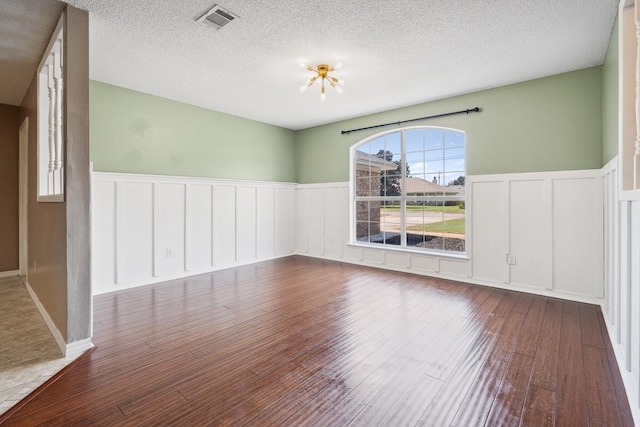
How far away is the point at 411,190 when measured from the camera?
5211 mm

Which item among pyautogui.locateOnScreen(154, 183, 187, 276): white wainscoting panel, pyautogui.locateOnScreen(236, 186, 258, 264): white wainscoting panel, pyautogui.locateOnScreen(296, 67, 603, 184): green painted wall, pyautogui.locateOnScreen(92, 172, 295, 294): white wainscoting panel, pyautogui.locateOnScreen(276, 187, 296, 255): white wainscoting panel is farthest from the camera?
pyautogui.locateOnScreen(276, 187, 296, 255): white wainscoting panel

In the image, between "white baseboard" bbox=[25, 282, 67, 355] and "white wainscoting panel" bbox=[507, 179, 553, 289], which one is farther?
"white wainscoting panel" bbox=[507, 179, 553, 289]

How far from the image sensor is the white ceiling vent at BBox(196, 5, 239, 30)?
250 centimetres

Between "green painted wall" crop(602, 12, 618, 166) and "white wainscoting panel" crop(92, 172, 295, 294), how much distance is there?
4.94m

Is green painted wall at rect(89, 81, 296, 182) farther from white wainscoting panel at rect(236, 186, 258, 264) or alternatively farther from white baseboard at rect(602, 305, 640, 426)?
white baseboard at rect(602, 305, 640, 426)

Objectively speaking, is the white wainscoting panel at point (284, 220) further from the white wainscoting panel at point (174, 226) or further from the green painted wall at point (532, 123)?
the green painted wall at point (532, 123)

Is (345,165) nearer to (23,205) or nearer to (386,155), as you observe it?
(386,155)

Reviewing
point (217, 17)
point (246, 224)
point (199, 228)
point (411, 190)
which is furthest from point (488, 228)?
point (199, 228)

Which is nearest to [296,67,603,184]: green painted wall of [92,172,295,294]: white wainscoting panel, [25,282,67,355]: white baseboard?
[92,172,295,294]: white wainscoting panel

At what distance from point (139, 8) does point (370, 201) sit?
4.32 meters

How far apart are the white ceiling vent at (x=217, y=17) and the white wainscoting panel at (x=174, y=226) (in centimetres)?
252

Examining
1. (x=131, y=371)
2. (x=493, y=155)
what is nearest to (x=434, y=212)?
(x=493, y=155)

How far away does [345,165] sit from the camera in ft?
19.5

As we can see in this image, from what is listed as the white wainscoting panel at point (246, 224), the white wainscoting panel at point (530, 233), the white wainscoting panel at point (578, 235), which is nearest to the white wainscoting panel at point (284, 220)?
the white wainscoting panel at point (246, 224)
